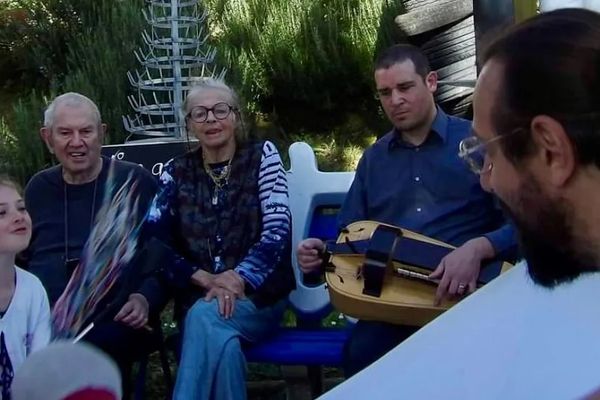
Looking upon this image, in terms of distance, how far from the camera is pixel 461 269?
138 inches

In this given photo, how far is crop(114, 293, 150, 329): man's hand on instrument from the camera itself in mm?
4039

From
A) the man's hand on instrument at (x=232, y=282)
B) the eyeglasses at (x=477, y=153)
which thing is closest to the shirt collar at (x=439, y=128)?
the man's hand on instrument at (x=232, y=282)

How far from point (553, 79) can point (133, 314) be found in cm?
292

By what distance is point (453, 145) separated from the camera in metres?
4.03

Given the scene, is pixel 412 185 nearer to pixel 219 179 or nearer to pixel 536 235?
pixel 219 179

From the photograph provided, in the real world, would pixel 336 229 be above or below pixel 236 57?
below

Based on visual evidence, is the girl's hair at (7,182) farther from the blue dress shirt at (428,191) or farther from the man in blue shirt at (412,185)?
the blue dress shirt at (428,191)

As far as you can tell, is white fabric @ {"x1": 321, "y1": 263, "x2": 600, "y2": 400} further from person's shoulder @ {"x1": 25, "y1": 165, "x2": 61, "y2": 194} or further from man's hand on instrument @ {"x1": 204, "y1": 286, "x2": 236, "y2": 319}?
person's shoulder @ {"x1": 25, "y1": 165, "x2": 61, "y2": 194}

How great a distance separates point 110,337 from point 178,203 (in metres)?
0.63

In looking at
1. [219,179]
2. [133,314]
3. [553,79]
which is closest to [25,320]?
[133,314]

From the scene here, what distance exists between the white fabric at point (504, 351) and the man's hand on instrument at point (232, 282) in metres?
2.39

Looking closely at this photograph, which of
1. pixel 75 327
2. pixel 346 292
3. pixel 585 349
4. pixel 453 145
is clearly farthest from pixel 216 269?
pixel 585 349

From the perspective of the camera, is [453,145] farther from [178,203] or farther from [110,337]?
[110,337]

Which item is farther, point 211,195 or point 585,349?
point 211,195
